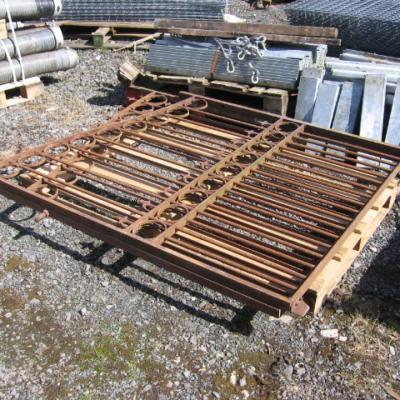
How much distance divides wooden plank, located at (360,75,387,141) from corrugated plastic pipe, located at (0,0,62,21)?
13.2ft

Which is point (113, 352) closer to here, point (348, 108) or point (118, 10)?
point (348, 108)

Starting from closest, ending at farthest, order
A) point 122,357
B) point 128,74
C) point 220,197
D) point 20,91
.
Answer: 1. point 122,357
2. point 220,197
3. point 128,74
4. point 20,91

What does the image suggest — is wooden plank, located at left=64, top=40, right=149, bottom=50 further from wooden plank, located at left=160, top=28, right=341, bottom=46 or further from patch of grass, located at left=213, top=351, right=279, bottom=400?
patch of grass, located at left=213, top=351, right=279, bottom=400

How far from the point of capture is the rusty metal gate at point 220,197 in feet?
9.64

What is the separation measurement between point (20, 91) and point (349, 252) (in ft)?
15.9

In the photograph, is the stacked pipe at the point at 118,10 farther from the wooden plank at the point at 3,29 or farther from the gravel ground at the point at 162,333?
the gravel ground at the point at 162,333

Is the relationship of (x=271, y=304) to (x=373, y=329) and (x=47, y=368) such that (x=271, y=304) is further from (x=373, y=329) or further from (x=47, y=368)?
(x=47, y=368)

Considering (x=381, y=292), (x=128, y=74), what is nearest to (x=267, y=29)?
(x=128, y=74)

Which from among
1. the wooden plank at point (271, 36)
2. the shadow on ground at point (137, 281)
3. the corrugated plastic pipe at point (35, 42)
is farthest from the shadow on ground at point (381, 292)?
the corrugated plastic pipe at point (35, 42)

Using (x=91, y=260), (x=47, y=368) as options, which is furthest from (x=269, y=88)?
(x=47, y=368)

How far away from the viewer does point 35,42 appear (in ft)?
21.1

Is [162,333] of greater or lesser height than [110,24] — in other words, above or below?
below

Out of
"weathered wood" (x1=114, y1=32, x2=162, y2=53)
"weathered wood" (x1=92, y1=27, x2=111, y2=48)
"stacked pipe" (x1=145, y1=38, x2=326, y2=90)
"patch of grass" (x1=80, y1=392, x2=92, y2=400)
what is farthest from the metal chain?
"patch of grass" (x1=80, y1=392, x2=92, y2=400)

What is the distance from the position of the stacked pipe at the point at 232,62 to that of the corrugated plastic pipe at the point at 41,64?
1366mm
